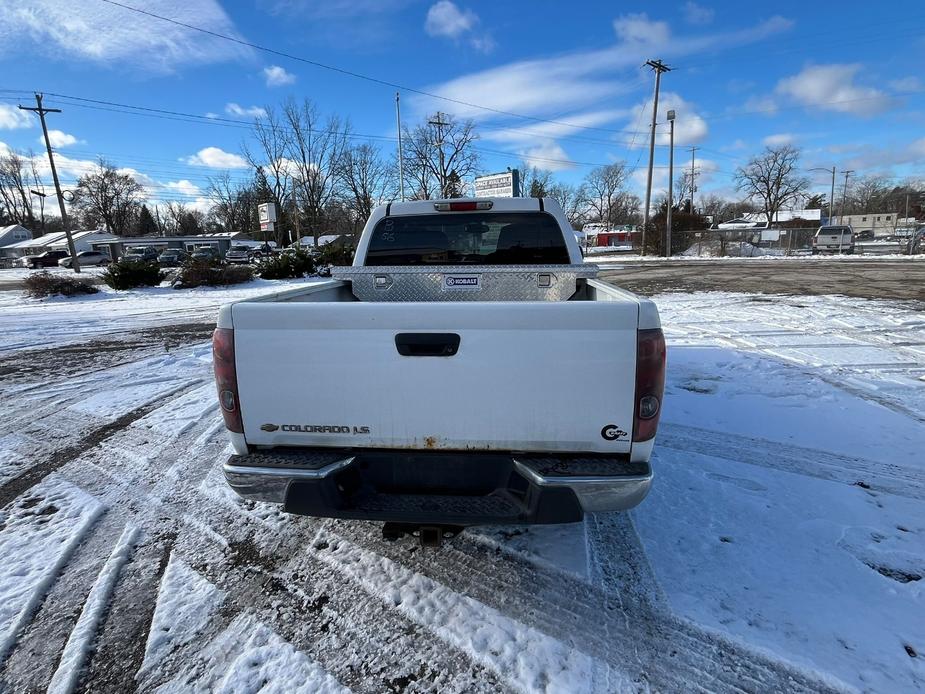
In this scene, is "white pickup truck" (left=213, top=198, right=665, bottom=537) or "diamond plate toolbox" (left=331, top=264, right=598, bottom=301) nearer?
"white pickup truck" (left=213, top=198, right=665, bottom=537)

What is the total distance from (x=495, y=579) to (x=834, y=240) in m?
40.9


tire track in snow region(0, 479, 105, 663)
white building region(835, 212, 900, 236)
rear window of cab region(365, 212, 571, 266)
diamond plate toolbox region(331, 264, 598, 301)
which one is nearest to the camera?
tire track in snow region(0, 479, 105, 663)

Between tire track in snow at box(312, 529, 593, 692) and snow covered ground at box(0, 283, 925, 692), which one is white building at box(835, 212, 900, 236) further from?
tire track in snow at box(312, 529, 593, 692)

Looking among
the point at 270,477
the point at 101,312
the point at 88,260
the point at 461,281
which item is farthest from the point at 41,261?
the point at 270,477

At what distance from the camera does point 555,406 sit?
2.20 m

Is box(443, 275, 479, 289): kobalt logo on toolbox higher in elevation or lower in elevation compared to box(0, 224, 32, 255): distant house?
lower

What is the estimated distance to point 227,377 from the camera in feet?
7.75

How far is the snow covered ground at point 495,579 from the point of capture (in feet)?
6.84

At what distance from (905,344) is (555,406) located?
26.0ft

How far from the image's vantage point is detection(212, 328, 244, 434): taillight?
2320 millimetres

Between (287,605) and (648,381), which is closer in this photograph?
(648,381)

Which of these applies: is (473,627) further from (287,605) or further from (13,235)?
(13,235)

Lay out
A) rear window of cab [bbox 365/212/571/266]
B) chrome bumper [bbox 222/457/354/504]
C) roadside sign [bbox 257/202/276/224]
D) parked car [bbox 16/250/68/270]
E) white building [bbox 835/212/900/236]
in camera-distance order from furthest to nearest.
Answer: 1. white building [bbox 835/212/900/236]
2. parked car [bbox 16/250/68/270]
3. roadside sign [bbox 257/202/276/224]
4. rear window of cab [bbox 365/212/571/266]
5. chrome bumper [bbox 222/457/354/504]

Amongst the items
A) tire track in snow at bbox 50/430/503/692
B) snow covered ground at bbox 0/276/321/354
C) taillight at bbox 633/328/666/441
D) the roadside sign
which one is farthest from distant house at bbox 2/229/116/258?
taillight at bbox 633/328/666/441
